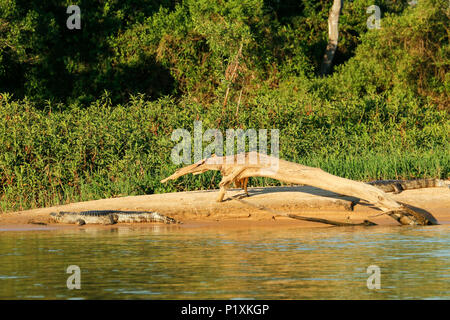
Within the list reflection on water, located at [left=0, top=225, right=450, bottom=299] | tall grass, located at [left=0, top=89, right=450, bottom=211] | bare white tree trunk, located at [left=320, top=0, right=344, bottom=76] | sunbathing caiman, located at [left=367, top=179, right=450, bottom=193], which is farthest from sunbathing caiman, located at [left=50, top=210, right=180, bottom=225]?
bare white tree trunk, located at [left=320, top=0, right=344, bottom=76]

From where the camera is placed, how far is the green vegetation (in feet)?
63.6

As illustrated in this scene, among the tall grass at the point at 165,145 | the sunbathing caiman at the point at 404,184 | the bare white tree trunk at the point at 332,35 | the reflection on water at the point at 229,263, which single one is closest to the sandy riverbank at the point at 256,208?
the sunbathing caiman at the point at 404,184

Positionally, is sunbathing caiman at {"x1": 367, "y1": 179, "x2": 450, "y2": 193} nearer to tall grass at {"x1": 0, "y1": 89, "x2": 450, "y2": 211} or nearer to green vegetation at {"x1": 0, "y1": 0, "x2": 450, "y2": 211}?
tall grass at {"x1": 0, "y1": 89, "x2": 450, "y2": 211}

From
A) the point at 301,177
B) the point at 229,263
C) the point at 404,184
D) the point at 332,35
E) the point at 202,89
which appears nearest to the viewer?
the point at 229,263

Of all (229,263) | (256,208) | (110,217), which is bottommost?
(229,263)

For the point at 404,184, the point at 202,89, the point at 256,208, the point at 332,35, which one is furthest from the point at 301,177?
the point at 332,35

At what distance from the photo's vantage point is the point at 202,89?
3288cm

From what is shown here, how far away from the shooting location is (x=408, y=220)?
15.4 metres

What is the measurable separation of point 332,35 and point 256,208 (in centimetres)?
1902

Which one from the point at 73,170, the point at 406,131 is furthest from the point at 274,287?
the point at 406,131

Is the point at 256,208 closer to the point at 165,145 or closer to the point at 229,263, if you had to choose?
the point at 165,145

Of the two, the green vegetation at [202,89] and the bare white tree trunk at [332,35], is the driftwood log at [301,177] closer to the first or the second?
the green vegetation at [202,89]

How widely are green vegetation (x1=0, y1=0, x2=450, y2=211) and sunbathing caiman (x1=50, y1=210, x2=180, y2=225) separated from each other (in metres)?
2.02

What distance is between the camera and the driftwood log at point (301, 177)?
14.5 meters
